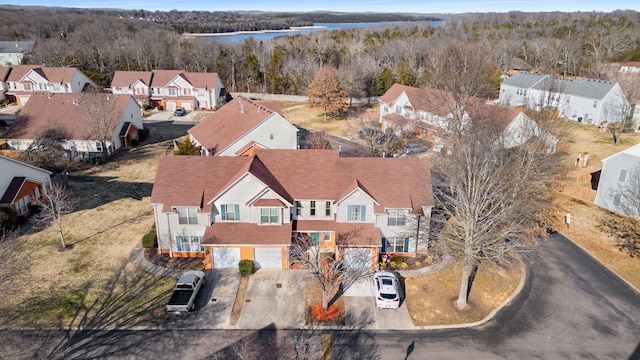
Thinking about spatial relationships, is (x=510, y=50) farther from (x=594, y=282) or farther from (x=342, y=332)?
(x=342, y=332)

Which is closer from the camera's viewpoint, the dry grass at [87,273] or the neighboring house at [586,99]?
the dry grass at [87,273]

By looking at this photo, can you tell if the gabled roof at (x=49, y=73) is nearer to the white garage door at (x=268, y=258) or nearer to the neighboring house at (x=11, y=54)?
the neighboring house at (x=11, y=54)

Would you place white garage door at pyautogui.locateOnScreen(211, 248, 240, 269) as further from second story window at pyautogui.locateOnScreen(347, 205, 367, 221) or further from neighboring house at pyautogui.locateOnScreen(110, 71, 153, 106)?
neighboring house at pyautogui.locateOnScreen(110, 71, 153, 106)

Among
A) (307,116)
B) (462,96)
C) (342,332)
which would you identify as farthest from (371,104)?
(342,332)

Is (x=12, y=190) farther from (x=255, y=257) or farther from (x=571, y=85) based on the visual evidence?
(x=571, y=85)

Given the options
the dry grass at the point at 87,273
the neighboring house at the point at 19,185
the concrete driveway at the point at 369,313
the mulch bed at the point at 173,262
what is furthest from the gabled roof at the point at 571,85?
the neighboring house at the point at 19,185
